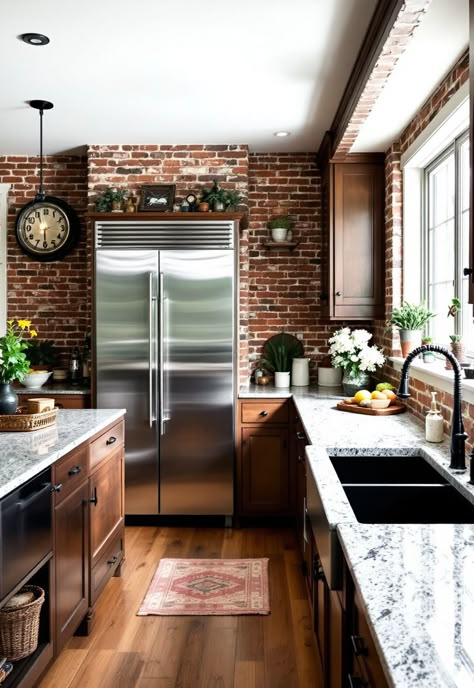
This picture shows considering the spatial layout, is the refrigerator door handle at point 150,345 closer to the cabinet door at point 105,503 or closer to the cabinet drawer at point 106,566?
the cabinet door at point 105,503

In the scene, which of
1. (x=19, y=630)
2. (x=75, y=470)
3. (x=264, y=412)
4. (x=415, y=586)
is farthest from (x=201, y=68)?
(x=415, y=586)

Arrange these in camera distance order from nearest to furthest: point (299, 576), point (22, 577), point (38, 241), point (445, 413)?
point (22, 577)
point (445, 413)
point (299, 576)
point (38, 241)

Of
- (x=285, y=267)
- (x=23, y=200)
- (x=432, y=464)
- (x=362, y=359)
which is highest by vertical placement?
(x=23, y=200)

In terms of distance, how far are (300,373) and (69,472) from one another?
2.60 meters

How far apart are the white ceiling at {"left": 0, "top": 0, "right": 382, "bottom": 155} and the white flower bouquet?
148cm

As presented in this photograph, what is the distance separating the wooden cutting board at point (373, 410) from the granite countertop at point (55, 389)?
74.7 inches

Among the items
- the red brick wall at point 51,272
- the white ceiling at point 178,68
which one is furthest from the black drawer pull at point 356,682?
the red brick wall at point 51,272

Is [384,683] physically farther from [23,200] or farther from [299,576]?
[23,200]

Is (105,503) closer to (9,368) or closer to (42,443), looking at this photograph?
(42,443)

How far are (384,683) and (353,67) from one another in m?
2.99

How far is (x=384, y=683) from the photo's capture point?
1.18m

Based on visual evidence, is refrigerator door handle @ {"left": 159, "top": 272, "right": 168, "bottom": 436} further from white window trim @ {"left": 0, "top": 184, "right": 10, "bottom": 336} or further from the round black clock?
white window trim @ {"left": 0, "top": 184, "right": 10, "bottom": 336}

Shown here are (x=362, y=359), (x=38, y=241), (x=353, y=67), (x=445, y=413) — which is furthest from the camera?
(x=38, y=241)

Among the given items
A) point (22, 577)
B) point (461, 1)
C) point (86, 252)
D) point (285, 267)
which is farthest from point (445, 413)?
point (86, 252)
